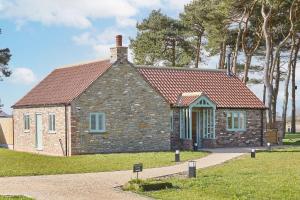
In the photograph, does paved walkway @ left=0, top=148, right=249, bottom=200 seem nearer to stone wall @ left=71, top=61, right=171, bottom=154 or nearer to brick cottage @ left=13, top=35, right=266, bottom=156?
stone wall @ left=71, top=61, right=171, bottom=154

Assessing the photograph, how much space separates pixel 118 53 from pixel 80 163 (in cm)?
834

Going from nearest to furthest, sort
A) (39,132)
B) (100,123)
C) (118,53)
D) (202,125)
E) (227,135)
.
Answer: (100,123)
(118,53)
(39,132)
(202,125)
(227,135)

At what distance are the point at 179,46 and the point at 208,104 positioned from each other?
31.8 metres

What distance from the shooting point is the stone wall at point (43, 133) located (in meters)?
31.9

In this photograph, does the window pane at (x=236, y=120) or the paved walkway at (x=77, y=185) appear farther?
the window pane at (x=236, y=120)

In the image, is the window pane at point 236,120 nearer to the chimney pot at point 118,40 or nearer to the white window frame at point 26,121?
the chimney pot at point 118,40

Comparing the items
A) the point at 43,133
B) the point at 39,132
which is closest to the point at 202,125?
the point at 43,133

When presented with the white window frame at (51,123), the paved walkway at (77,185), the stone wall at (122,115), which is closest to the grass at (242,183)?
the paved walkway at (77,185)

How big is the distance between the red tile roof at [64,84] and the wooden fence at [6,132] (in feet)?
6.27

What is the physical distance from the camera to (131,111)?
1291 inches

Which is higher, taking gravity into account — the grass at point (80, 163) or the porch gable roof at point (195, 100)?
the porch gable roof at point (195, 100)

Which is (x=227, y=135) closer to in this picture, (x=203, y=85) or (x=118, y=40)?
(x=203, y=85)

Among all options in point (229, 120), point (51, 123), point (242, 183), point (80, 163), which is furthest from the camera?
point (229, 120)

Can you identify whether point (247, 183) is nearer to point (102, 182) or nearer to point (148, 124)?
point (102, 182)
